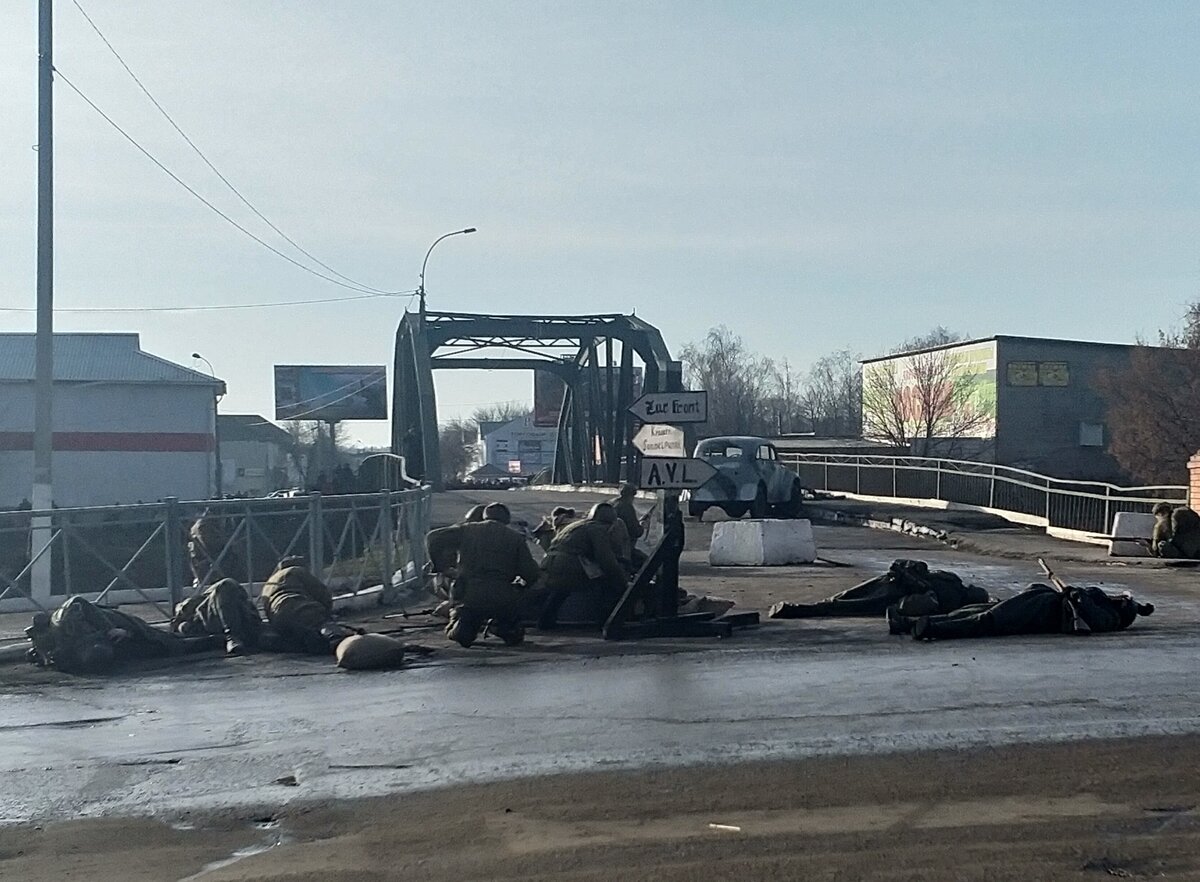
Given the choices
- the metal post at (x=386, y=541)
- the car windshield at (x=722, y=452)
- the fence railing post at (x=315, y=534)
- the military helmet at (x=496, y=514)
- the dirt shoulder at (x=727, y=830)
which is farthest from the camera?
the car windshield at (x=722, y=452)

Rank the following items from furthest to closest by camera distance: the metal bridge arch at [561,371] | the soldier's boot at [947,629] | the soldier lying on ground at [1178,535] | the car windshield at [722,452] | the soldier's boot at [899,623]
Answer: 1. the metal bridge arch at [561,371]
2. the car windshield at [722,452]
3. the soldier lying on ground at [1178,535]
4. the soldier's boot at [899,623]
5. the soldier's boot at [947,629]

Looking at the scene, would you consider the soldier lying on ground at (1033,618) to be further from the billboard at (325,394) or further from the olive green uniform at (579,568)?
the billboard at (325,394)

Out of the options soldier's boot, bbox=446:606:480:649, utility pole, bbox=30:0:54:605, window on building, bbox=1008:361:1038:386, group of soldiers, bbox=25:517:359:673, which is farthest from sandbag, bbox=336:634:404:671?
window on building, bbox=1008:361:1038:386

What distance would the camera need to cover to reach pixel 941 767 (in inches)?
277

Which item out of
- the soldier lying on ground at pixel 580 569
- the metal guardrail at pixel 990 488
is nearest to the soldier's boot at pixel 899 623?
the soldier lying on ground at pixel 580 569

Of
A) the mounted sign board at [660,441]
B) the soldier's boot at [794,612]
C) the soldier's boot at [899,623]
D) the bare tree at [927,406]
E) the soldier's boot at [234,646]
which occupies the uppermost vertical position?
the bare tree at [927,406]

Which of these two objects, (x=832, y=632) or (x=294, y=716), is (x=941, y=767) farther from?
(x=832, y=632)

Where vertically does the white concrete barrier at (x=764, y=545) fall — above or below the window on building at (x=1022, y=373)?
below

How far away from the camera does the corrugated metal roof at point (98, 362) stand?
190ft

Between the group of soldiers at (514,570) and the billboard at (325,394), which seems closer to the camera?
the group of soldiers at (514,570)

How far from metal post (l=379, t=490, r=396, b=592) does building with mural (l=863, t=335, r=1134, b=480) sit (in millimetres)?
50836

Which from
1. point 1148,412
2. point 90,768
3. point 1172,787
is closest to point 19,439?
point 1148,412

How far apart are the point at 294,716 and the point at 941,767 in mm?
4288

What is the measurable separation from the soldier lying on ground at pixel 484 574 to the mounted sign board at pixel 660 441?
1.80 metres
